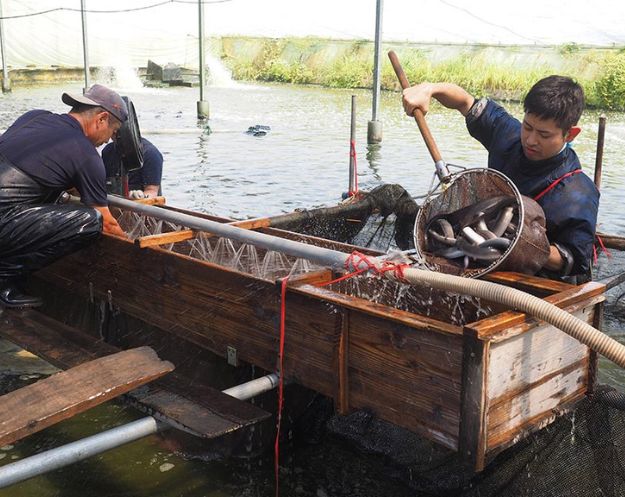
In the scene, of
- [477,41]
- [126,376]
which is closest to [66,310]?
[126,376]

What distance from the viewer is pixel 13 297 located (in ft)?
17.3

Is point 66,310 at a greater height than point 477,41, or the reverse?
point 477,41

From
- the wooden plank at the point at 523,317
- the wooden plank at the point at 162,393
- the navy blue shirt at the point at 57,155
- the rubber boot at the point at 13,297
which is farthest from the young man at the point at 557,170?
the rubber boot at the point at 13,297

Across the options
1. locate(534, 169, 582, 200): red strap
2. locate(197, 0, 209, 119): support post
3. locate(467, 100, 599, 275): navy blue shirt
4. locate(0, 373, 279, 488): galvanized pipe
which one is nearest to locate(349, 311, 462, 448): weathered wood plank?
locate(0, 373, 279, 488): galvanized pipe

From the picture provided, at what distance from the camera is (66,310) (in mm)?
6102

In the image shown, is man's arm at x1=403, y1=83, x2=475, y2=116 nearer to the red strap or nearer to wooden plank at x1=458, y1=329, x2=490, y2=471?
the red strap

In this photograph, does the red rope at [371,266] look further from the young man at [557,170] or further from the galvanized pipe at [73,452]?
the galvanized pipe at [73,452]

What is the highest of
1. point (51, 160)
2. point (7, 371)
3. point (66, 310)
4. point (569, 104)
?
point (569, 104)

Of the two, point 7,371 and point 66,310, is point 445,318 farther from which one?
point 7,371

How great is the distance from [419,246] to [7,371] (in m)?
4.02

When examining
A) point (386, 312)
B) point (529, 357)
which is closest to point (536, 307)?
point (529, 357)

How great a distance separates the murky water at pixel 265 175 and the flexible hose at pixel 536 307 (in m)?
1.86

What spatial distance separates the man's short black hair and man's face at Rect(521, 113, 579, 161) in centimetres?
3

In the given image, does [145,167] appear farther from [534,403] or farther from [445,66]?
[445,66]
